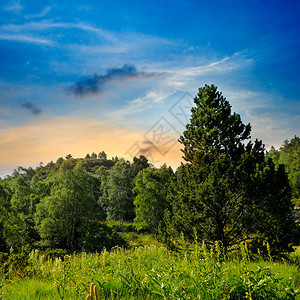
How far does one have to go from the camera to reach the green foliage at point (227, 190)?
859cm

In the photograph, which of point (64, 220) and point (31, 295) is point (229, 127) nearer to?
point (31, 295)

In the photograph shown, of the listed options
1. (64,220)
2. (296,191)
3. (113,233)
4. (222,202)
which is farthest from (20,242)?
(296,191)

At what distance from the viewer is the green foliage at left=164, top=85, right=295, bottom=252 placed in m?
8.59

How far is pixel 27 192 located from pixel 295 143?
8706 cm

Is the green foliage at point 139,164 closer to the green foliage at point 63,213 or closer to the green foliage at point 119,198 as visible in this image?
the green foliage at point 119,198

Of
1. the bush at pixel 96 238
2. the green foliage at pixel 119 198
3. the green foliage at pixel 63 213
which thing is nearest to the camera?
the bush at pixel 96 238

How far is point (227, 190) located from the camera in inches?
362

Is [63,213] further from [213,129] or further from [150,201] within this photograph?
[213,129]

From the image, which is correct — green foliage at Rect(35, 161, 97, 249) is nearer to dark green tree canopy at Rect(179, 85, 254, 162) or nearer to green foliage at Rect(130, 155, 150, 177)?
dark green tree canopy at Rect(179, 85, 254, 162)

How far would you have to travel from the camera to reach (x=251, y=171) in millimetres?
9133

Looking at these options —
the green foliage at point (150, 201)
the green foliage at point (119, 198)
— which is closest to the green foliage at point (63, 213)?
the green foliage at point (150, 201)

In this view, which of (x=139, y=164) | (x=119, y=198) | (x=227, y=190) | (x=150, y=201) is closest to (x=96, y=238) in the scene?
(x=150, y=201)

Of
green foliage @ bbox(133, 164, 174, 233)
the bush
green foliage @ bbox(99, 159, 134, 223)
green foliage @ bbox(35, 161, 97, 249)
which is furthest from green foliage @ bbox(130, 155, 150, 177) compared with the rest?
the bush

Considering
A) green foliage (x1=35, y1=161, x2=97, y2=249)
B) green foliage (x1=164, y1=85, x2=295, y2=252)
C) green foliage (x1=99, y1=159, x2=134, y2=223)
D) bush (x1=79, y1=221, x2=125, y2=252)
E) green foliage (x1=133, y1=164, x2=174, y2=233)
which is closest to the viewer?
green foliage (x1=164, y1=85, x2=295, y2=252)
